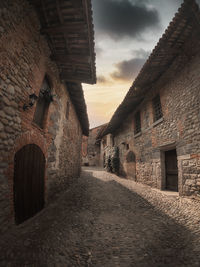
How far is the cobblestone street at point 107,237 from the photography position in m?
1.92

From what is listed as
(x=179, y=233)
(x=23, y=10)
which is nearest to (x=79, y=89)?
(x=23, y=10)

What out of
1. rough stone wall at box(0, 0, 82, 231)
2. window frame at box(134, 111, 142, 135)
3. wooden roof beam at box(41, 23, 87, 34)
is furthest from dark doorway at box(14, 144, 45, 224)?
window frame at box(134, 111, 142, 135)

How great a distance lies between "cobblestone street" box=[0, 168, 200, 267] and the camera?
1.92 meters

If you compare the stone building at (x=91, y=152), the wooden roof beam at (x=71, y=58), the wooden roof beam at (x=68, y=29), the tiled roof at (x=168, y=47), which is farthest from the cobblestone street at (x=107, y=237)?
the stone building at (x=91, y=152)

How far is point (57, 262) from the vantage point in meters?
1.87

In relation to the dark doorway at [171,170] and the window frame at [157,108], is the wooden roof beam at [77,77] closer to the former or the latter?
the window frame at [157,108]

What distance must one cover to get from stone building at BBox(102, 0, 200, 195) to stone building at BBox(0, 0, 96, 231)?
329 centimetres

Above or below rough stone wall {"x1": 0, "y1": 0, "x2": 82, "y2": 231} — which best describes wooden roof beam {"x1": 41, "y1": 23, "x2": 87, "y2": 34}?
above

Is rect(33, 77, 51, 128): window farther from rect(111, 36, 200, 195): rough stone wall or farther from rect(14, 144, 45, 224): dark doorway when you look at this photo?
rect(111, 36, 200, 195): rough stone wall

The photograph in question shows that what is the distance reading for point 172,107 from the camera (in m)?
5.75

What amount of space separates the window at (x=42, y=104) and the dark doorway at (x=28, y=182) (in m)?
0.96

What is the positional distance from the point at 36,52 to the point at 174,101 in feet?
19.0

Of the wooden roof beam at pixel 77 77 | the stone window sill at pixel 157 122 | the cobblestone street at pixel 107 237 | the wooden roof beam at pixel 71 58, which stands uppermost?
the wooden roof beam at pixel 71 58

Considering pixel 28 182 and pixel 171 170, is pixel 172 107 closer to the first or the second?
pixel 171 170
